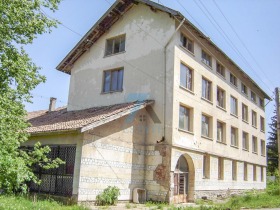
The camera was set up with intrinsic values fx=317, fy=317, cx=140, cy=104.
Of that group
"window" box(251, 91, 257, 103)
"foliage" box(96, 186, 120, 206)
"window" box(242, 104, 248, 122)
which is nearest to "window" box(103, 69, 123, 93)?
"foliage" box(96, 186, 120, 206)

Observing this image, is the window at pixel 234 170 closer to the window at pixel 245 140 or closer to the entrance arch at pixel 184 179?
the window at pixel 245 140

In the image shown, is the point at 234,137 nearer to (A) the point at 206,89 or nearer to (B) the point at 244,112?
(B) the point at 244,112

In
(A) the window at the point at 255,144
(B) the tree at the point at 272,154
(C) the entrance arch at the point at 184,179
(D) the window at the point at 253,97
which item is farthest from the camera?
(B) the tree at the point at 272,154

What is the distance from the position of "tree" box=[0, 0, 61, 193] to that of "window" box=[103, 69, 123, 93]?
1068 centimetres

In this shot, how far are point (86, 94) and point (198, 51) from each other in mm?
8115

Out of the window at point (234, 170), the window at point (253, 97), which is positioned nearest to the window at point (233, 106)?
the window at point (234, 170)

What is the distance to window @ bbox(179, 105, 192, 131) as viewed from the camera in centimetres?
1911

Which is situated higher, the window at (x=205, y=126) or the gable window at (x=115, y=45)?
the gable window at (x=115, y=45)

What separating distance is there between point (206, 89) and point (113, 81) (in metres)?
6.67

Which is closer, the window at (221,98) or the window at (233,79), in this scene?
the window at (221,98)

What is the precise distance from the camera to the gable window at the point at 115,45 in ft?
69.6

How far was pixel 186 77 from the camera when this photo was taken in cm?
2002

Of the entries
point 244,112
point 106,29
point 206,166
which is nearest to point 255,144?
point 244,112

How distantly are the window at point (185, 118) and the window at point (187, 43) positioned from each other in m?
3.96
